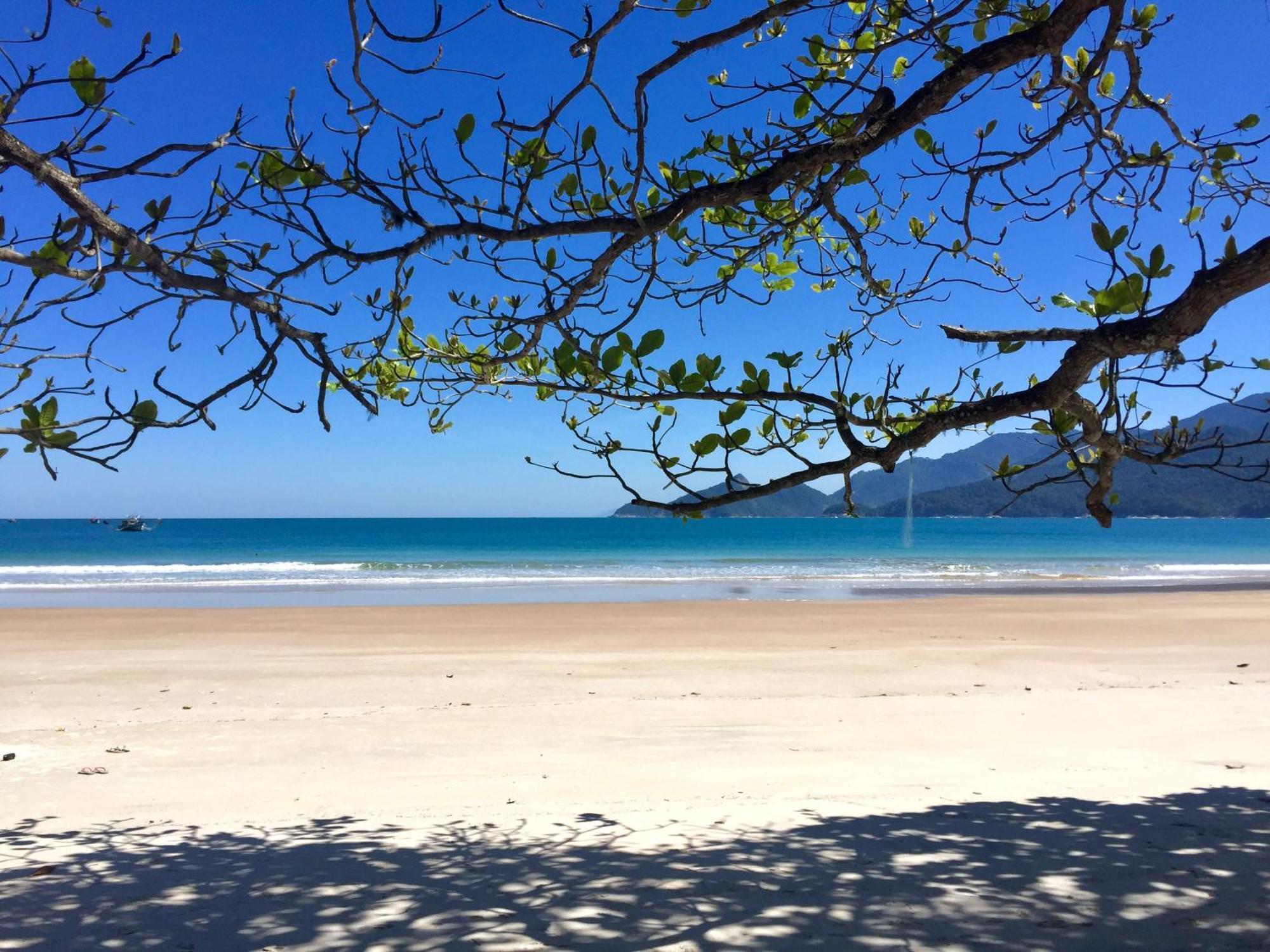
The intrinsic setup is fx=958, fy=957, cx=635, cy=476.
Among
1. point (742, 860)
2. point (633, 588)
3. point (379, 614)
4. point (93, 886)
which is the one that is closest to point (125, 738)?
point (93, 886)

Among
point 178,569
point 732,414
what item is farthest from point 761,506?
point 732,414

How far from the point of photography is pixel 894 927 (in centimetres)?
301

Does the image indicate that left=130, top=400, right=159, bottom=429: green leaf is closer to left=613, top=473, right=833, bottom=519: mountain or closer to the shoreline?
left=613, top=473, right=833, bottom=519: mountain

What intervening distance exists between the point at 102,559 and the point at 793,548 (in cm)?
3304

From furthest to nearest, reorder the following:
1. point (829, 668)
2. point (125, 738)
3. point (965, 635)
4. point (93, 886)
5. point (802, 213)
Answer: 1. point (965, 635)
2. point (829, 668)
3. point (125, 738)
4. point (93, 886)
5. point (802, 213)

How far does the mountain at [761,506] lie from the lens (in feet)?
Answer: 9.46

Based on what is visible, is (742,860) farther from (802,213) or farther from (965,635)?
(965,635)

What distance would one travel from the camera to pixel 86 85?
85.2 inches

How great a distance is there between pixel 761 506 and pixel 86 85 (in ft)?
218

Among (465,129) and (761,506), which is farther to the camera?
(761,506)

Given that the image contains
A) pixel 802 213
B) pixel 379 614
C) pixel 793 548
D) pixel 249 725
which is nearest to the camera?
pixel 802 213

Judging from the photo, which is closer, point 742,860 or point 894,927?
point 894,927

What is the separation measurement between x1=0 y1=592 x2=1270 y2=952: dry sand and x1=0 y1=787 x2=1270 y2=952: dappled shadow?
2 centimetres

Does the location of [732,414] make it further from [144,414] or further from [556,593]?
[556,593]
